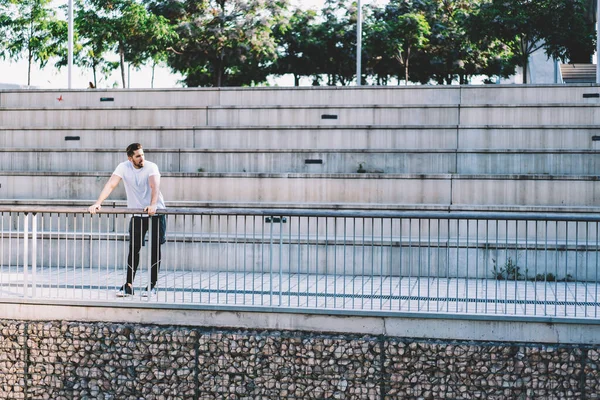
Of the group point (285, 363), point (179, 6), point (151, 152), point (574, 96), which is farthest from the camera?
point (179, 6)

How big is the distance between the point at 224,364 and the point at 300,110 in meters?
7.94

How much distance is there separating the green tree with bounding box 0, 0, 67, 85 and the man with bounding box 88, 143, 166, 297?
22.9 meters

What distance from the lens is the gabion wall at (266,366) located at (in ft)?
27.4

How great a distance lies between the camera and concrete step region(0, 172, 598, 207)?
42.3ft

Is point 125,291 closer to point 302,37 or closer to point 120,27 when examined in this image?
point 120,27

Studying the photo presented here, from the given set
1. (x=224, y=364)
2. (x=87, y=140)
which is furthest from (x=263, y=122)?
(x=224, y=364)

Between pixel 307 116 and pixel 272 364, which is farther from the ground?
pixel 307 116

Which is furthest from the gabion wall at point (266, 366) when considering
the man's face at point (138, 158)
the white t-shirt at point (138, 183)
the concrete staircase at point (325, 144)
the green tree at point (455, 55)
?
the green tree at point (455, 55)

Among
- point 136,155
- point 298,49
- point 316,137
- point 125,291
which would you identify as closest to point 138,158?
point 136,155

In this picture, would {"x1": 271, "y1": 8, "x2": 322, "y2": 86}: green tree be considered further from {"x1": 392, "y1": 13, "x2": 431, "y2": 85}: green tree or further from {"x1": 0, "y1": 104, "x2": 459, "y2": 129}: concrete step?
{"x1": 0, "y1": 104, "x2": 459, "y2": 129}: concrete step

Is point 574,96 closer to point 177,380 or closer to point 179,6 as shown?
point 177,380

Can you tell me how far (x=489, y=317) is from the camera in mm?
8266

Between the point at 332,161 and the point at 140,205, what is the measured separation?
5494 millimetres

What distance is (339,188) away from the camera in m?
13.5
